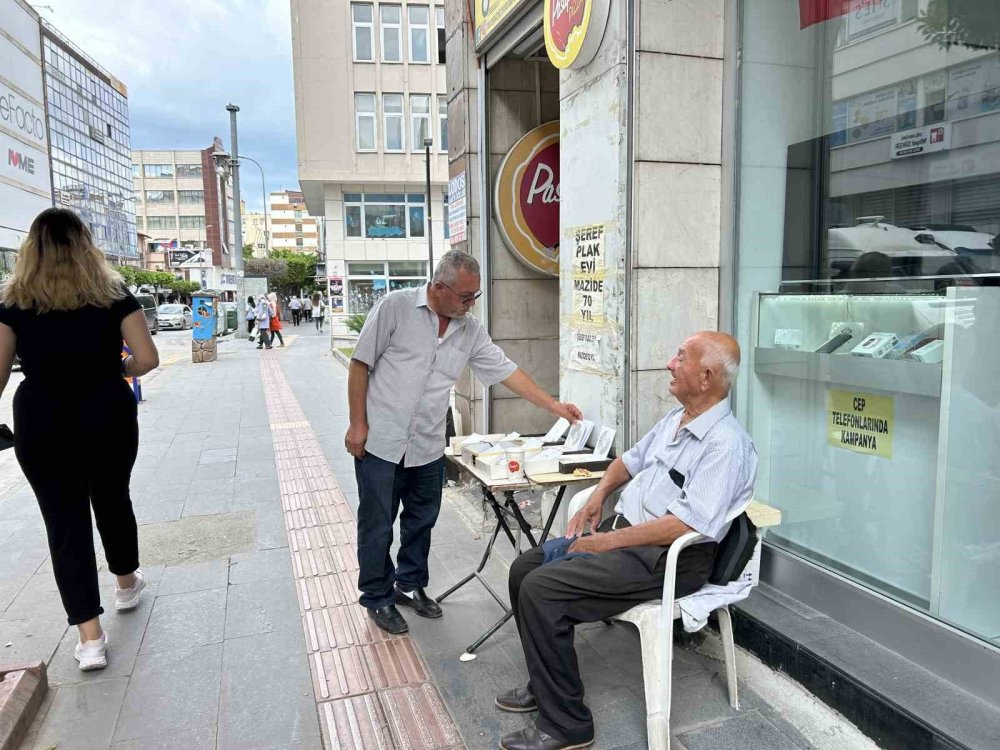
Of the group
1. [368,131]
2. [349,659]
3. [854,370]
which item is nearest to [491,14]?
[854,370]

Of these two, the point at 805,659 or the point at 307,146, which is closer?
the point at 805,659

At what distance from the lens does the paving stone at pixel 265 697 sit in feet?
8.59

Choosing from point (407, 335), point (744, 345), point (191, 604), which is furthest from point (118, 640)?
point (744, 345)

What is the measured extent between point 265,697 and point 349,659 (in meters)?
0.40

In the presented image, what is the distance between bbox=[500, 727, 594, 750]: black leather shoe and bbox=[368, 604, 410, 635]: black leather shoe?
3.39 ft

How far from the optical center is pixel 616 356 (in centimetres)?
360

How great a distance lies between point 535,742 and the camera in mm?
2426

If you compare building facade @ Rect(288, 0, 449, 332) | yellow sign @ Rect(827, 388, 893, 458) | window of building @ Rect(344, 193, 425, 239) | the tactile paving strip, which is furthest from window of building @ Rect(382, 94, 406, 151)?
yellow sign @ Rect(827, 388, 893, 458)

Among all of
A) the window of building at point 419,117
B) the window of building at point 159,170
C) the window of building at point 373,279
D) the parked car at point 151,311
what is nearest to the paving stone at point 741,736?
the parked car at point 151,311

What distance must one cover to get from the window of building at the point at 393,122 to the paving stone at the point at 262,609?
27459 millimetres

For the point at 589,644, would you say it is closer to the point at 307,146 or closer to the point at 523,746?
the point at 523,746

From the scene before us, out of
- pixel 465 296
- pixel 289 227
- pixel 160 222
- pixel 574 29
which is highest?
pixel 289 227

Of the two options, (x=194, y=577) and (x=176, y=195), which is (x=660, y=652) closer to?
(x=194, y=577)

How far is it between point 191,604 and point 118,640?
1.41ft
